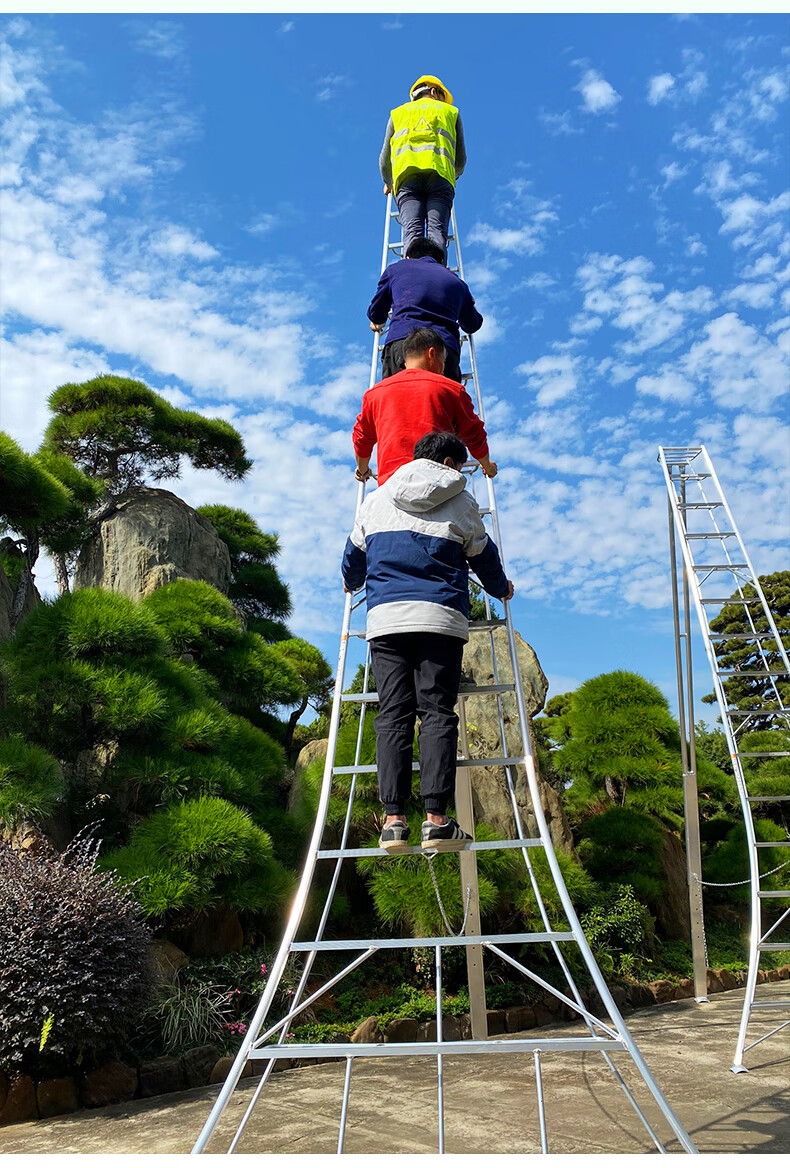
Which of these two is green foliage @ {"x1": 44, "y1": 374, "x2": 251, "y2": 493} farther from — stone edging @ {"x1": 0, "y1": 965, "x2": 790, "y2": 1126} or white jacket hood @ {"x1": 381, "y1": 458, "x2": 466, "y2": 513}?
white jacket hood @ {"x1": 381, "y1": 458, "x2": 466, "y2": 513}

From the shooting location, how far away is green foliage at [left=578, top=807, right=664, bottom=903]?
6.15 m

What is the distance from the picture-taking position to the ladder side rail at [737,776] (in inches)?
142

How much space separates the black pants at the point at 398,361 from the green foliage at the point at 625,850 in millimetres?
4248

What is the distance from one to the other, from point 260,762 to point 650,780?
3.60m

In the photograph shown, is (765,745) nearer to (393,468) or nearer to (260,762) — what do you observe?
(260,762)

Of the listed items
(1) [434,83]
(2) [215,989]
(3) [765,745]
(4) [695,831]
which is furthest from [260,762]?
(3) [765,745]

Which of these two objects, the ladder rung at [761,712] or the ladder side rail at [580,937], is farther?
the ladder rung at [761,712]

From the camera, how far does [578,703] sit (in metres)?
7.52

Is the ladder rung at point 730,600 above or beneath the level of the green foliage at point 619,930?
above

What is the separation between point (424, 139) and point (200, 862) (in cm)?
366

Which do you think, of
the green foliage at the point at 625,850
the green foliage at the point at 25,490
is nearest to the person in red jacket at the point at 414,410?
the green foliage at the point at 25,490

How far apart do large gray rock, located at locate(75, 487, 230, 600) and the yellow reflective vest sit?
4044 mm

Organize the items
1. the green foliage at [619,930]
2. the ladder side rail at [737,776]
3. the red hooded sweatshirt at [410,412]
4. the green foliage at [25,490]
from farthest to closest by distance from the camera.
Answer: the green foliage at [619,930]
the green foliage at [25,490]
the ladder side rail at [737,776]
the red hooded sweatshirt at [410,412]

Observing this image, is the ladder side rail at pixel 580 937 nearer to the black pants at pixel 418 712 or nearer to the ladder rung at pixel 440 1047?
the ladder rung at pixel 440 1047
